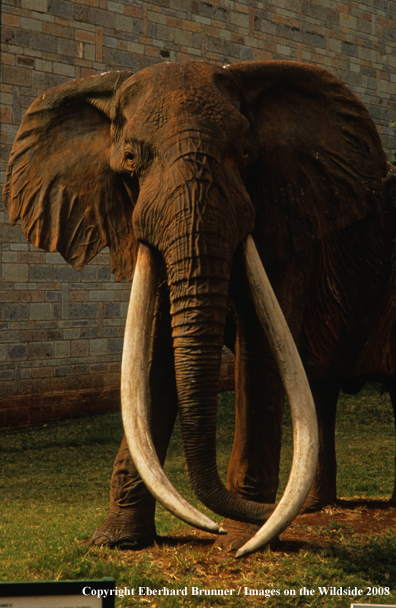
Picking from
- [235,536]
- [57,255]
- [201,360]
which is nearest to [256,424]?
[235,536]

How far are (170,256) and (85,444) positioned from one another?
606cm

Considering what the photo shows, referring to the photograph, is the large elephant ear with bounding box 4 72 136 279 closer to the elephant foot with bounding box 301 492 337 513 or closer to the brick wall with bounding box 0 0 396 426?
the elephant foot with bounding box 301 492 337 513

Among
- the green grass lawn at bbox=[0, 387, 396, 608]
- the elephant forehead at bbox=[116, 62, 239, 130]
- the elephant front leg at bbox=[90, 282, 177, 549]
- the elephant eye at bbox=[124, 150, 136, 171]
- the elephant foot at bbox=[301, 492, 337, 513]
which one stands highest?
the elephant forehead at bbox=[116, 62, 239, 130]

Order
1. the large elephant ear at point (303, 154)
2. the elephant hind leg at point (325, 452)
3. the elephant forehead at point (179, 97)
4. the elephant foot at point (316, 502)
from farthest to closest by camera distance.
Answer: the elephant hind leg at point (325, 452) < the elephant foot at point (316, 502) < the large elephant ear at point (303, 154) < the elephant forehead at point (179, 97)

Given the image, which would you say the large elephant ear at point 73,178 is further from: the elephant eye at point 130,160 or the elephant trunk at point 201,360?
the elephant trunk at point 201,360

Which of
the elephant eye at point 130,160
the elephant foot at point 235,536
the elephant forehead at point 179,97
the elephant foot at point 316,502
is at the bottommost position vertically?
the elephant foot at point 316,502

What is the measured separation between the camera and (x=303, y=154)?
4.22m

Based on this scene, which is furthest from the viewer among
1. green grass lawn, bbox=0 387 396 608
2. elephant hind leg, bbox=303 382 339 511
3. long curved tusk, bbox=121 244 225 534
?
elephant hind leg, bbox=303 382 339 511

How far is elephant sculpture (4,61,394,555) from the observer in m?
3.40

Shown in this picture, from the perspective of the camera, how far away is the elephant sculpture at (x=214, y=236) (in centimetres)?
340

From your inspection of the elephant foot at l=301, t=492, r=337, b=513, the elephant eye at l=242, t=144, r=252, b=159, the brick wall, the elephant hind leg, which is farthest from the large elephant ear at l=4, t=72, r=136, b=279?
the brick wall

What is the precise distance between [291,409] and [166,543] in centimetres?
150

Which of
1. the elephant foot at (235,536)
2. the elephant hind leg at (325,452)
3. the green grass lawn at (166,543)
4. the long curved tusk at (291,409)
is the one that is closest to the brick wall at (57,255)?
the green grass lawn at (166,543)

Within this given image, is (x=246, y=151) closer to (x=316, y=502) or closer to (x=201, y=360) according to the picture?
(x=201, y=360)
